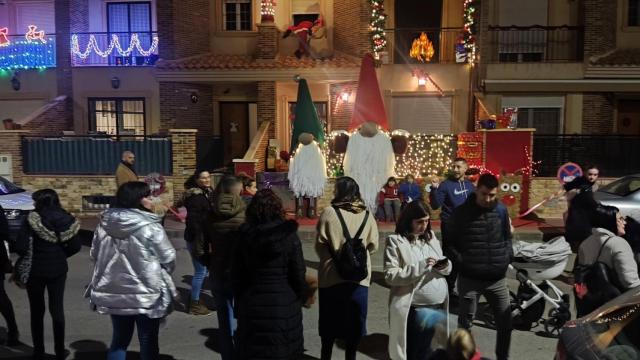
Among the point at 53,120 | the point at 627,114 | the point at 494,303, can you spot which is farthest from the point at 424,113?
the point at 494,303

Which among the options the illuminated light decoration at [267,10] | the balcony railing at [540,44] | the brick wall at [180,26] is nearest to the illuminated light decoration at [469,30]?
the balcony railing at [540,44]

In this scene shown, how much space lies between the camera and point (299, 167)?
40.4 ft

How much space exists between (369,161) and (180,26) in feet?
34.7

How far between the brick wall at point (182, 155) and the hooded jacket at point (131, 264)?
36.1 ft

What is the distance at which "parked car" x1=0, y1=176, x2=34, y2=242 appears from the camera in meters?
11.0

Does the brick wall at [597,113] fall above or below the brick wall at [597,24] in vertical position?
below

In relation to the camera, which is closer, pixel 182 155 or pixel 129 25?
pixel 182 155

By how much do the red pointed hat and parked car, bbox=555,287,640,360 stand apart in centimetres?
818

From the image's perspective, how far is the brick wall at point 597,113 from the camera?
17.9 m

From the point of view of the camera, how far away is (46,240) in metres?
5.40

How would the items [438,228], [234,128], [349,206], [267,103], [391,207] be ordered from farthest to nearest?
[234,128] → [267,103] → [391,207] → [438,228] → [349,206]

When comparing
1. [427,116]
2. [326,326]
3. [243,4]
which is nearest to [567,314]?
[326,326]

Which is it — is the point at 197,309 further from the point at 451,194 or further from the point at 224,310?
the point at 451,194

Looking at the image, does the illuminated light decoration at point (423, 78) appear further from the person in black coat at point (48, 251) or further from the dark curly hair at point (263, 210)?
the dark curly hair at point (263, 210)
